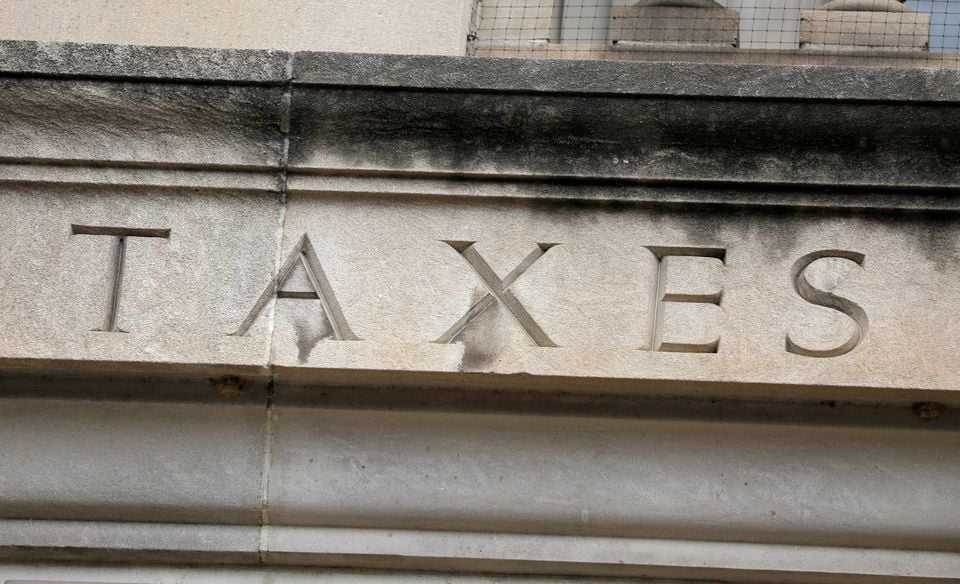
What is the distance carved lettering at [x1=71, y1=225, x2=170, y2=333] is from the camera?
147 inches

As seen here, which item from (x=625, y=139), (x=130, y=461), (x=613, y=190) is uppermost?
(x=625, y=139)

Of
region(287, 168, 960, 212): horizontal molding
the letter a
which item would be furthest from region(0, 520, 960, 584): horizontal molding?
region(287, 168, 960, 212): horizontal molding

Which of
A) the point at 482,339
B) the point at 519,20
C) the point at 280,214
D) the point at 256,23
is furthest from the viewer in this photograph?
the point at 519,20

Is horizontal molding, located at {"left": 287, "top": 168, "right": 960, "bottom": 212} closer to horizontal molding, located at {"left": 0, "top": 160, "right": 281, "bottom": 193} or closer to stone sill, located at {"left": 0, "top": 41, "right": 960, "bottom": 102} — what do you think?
horizontal molding, located at {"left": 0, "top": 160, "right": 281, "bottom": 193}

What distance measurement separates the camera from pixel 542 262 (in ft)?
12.2

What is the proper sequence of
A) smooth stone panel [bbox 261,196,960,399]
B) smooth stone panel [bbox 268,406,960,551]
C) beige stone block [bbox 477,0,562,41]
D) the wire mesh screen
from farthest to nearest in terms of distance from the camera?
beige stone block [bbox 477,0,562,41] → the wire mesh screen → smooth stone panel [bbox 268,406,960,551] → smooth stone panel [bbox 261,196,960,399]

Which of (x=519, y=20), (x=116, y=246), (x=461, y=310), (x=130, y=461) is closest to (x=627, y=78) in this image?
(x=461, y=310)

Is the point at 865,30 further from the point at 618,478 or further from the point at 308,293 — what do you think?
the point at 308,293

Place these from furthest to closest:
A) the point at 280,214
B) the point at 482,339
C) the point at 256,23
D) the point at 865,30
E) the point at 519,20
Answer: the point at 519,20 < the point at 865,30 < the point at 256,23 < the point at 280,214 < the point at 482,339

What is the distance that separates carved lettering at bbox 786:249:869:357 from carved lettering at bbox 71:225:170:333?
152 cm

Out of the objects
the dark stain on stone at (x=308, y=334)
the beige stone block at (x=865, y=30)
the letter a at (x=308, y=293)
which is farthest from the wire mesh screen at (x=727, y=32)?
the dark stain on stone at (x=308, y=334)

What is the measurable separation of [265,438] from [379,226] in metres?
0.59

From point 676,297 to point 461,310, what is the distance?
0.51 meters

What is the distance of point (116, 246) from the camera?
3.77m
